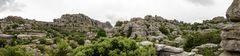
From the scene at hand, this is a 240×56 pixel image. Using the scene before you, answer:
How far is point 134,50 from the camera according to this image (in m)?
62.4

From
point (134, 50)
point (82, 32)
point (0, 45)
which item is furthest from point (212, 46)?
point (82, 32)

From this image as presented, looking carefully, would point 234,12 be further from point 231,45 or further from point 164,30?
point 164,30

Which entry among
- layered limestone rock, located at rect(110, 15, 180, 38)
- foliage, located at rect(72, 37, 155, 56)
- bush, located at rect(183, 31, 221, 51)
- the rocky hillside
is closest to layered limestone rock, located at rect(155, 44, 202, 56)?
the rocky hillside

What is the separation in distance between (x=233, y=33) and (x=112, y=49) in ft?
126

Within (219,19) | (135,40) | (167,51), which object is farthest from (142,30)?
(135,40)

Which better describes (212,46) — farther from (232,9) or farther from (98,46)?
(232,9)

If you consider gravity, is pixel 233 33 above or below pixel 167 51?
above

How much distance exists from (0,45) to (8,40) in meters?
7.83

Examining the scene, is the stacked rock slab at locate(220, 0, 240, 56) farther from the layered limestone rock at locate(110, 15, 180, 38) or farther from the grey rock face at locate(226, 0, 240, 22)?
the layered limestone rock at locate(110, 15, 180, 38)

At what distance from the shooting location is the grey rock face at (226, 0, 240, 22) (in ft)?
72.7

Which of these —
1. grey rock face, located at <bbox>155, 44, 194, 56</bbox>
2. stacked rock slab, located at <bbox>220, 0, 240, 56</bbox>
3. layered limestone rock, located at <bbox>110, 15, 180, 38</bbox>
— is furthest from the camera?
layered limestone rock, located at <bbox>110, 15, 180, 38</bbox>

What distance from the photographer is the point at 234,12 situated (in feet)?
73.2

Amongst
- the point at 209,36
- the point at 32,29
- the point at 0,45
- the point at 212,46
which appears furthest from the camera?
the point at 32,29

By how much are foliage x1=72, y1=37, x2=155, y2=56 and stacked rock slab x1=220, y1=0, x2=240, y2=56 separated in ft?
118
